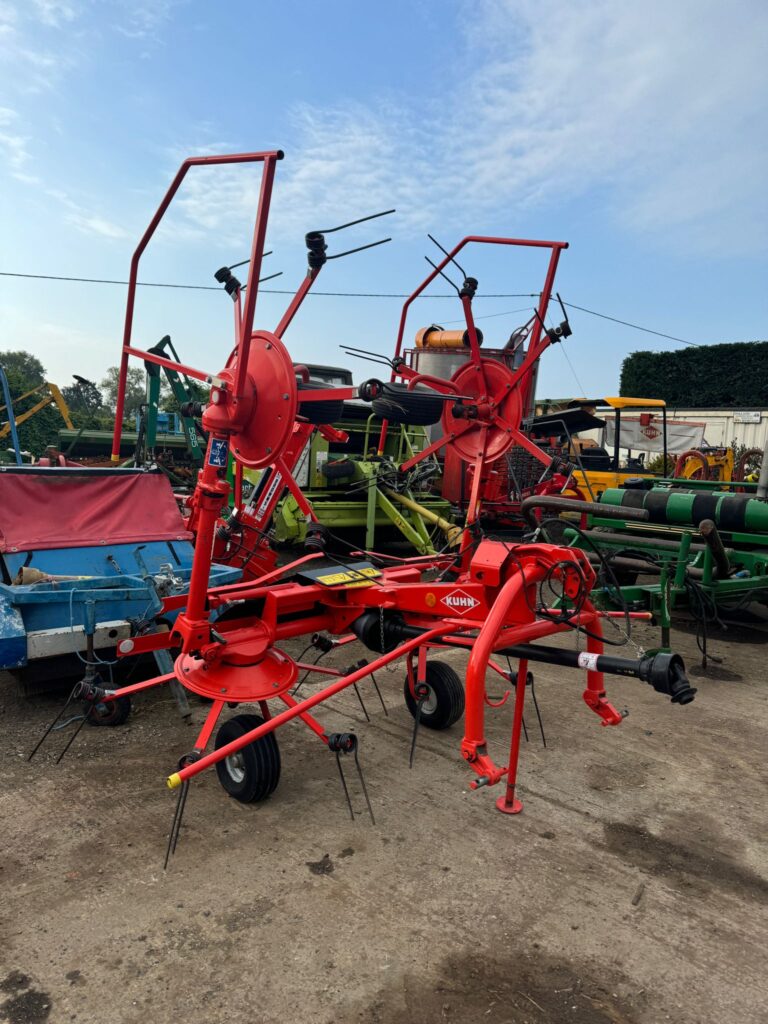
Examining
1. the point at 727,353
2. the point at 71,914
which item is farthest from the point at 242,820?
the point at 727,353

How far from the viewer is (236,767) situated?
3.71m

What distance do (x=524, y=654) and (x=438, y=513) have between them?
6.89 metres

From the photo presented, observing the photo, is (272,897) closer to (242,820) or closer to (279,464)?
(242,820)

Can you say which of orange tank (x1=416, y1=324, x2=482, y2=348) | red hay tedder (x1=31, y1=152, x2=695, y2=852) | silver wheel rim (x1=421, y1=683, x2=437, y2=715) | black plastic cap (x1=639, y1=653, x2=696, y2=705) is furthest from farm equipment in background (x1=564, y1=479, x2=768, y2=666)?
orange tank (x1=416, y1=324, x2=482, y2=348)

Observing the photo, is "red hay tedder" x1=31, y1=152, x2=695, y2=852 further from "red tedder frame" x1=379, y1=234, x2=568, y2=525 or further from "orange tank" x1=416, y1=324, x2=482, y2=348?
"orange tank" x1=416, y1=324, x2=482, y2=348

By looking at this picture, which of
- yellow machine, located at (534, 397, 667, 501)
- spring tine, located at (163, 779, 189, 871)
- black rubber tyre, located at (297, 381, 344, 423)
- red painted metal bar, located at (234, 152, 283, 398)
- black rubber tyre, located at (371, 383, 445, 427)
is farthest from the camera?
yellow machine, located at (534, 397, 667, 501)

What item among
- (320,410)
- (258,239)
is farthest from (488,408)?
(258,239)

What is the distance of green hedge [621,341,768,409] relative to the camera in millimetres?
25234

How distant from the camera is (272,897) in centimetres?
293

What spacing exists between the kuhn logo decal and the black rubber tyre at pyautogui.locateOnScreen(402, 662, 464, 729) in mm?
1043

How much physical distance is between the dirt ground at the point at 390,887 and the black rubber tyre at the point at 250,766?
8 centimetres

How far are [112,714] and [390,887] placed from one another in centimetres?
225

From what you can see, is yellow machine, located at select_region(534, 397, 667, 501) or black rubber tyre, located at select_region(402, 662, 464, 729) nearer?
black rubber tyre, located at select_region(402, 662, 464, 729)

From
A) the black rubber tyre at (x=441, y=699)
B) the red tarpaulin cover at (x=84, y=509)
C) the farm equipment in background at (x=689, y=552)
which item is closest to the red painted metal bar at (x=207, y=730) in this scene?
the black rubber tyre at (x=441, y=699)
